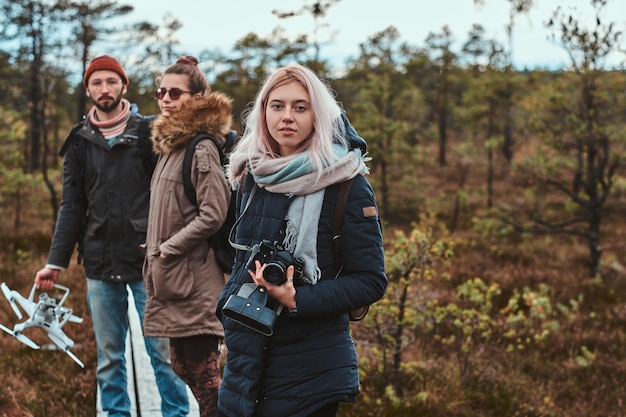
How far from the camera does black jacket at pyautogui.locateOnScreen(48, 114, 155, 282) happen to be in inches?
146

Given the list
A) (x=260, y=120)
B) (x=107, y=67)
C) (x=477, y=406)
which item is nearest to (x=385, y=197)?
(x=477, y=406)

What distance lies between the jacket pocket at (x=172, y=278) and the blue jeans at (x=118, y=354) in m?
0.58

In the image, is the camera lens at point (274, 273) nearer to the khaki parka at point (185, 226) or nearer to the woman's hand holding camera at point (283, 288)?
the woman's hand holding camera at point (283, 288)

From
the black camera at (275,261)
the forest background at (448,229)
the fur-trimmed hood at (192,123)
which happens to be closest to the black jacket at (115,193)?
the fur-trimmed hood at (192,123)

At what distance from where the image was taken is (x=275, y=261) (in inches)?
84.5

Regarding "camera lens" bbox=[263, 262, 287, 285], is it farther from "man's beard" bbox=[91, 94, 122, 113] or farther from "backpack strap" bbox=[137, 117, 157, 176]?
"man's beard" bbox=[91, 94, 122, 113]

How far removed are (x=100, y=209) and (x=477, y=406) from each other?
3668 millimetres

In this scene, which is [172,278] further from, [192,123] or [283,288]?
[283,288]

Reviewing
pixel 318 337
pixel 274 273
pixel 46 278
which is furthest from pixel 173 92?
pixel 318 337

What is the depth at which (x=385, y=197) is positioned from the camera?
1694 centimetres

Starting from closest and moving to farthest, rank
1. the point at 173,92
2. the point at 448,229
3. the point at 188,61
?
1. the point at 173,92
2. the point at 188,61
3. the point at 448,229

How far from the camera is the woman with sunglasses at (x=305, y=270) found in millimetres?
2203

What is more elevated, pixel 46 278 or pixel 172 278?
pixel 172 278

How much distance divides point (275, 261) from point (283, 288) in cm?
10
